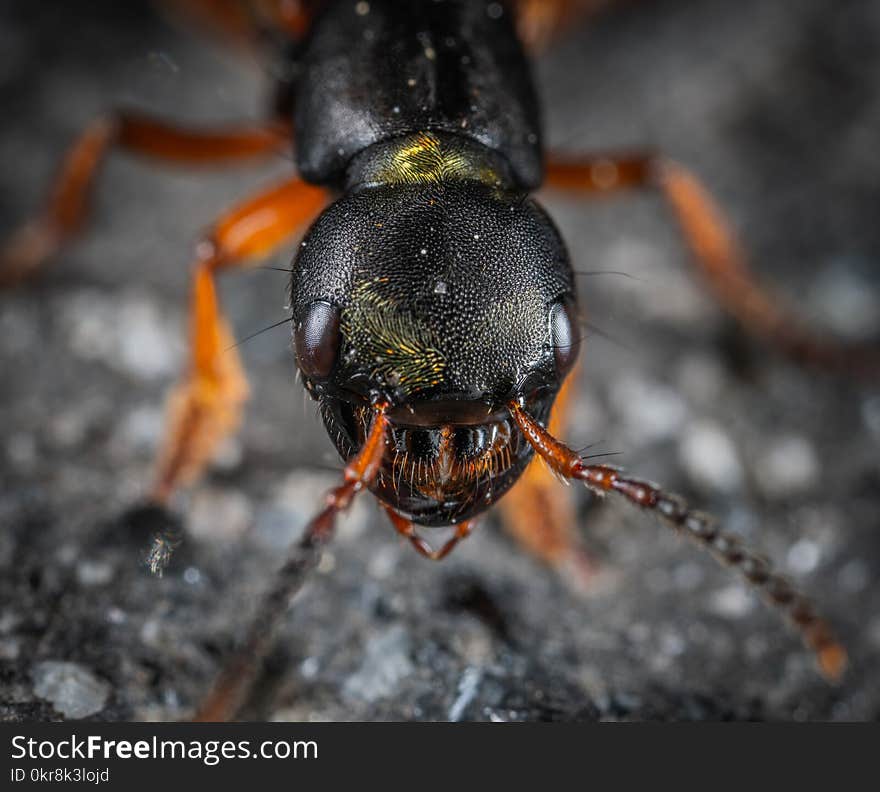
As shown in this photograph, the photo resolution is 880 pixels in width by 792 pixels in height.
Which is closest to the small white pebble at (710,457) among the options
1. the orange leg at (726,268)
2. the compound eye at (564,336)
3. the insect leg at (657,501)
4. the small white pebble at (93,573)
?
the orange leg at (726,268)

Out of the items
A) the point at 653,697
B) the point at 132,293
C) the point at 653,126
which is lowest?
the point at 653,697

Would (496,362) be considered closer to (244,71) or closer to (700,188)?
(700,188)

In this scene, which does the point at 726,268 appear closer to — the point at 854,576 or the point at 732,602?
the point at 854,576

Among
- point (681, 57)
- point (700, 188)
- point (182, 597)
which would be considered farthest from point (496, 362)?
point (681, 57)

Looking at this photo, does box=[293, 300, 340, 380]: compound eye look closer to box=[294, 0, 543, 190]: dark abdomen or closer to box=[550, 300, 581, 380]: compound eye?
box=[550, 300, 581, 380]: compound eye

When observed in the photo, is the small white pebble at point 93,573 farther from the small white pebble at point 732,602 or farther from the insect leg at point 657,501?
the small white pebble at point 732,602

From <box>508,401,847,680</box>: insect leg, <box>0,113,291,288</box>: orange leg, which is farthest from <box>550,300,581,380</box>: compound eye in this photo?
<box>0,113,291,288</box>: orange leg

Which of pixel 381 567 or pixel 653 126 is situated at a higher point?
pixel 653 126
